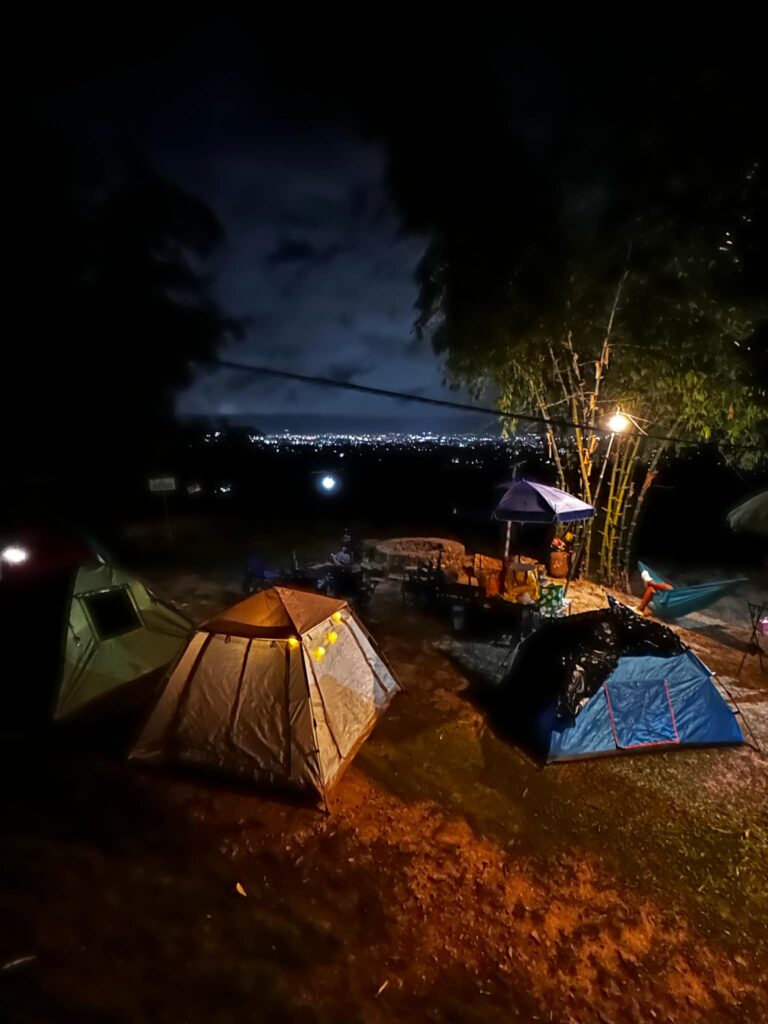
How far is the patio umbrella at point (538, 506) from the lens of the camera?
10023mm

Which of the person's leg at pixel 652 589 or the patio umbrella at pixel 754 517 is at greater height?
the patio umbrella at pixel 754 517

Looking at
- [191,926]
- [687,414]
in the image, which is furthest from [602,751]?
[687,414]

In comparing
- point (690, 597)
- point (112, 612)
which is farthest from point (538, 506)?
point (112, 612)

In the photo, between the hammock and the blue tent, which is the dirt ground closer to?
the blue tent

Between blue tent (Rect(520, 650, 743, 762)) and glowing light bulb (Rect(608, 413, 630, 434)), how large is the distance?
5.16 m

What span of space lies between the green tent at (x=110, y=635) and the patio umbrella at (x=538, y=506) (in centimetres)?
630

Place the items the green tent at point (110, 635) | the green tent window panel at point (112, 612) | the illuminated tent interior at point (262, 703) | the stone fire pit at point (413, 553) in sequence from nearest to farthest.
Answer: the illuminated tent interior at point (262, 703) → the green tent at point (110, 635) → the green tent window panel at point (112, 612) → the stone fire pit at point (413, 553)

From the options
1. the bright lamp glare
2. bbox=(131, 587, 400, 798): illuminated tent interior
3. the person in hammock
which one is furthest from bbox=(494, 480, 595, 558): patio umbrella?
the bright lamp glare

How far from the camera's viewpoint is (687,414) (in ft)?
34.1

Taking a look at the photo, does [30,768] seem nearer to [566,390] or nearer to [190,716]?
[190,716]

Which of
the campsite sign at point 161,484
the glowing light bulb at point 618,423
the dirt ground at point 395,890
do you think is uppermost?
the glowing light bulb at point 618,423

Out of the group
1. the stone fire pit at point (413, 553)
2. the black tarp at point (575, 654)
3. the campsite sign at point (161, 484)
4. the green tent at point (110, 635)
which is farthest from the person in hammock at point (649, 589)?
the campsite sign at point (161, 484)

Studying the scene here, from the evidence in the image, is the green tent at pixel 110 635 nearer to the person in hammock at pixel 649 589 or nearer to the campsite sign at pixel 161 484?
the campsite sign at pixel 161 484

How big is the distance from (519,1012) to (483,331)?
10427 mm
